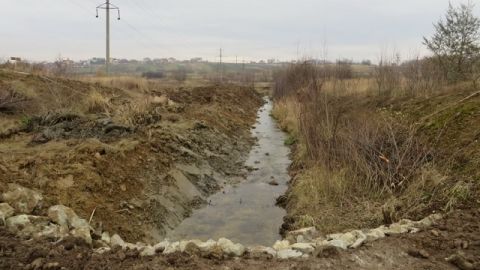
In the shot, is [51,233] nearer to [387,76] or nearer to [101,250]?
[101,250]

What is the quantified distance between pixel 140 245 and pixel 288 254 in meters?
1.82

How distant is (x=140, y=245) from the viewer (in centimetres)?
530

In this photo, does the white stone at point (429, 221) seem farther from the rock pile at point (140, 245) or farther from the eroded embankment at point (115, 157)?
the eroded embankment at point (115, 157)

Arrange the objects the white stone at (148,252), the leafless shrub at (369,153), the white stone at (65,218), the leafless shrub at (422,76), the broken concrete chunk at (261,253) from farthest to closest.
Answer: the leafless shrub at (422,76) < the leafless shrub at (369,153) < the white stone at (65,218) < the broken concrete chunk at (261,253) < the white stone at (148,252)

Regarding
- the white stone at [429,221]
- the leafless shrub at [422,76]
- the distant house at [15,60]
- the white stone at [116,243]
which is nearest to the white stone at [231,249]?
the white stone at [116,243]

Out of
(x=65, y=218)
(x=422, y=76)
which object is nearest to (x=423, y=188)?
(x=65, y=218)

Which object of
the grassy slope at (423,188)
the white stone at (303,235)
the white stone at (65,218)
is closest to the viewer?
the white stone at (65,218)

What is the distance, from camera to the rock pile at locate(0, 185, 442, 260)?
16.0 feet

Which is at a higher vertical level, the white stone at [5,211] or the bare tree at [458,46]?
the bare tree at [458,46]

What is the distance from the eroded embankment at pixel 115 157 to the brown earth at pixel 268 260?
54.1 inches

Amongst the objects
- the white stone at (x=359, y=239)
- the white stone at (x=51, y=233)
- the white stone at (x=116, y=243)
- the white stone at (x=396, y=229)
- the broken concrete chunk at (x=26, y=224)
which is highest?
the broken concrete chunk at (x=26, y=224)

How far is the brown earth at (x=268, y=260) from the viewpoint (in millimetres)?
4352

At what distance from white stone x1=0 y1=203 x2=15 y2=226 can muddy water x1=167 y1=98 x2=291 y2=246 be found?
2514 mm

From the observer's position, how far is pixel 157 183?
852cm
